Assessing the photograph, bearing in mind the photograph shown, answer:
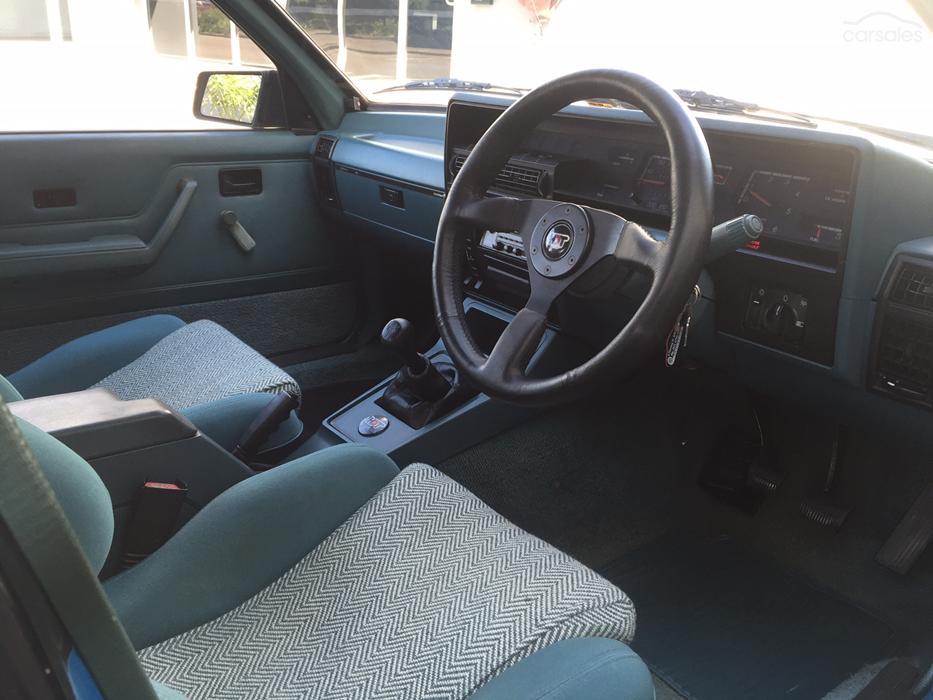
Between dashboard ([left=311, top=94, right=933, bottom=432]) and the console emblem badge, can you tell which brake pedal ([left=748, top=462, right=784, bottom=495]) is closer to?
dashboard ([left=311, top=94, right=933, bottom=432])

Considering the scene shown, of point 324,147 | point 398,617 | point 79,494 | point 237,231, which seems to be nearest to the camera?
point 79,494

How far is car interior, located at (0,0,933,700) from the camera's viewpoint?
1094 mm

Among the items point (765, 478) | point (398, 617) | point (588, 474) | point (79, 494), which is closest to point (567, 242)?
point (398, 617)

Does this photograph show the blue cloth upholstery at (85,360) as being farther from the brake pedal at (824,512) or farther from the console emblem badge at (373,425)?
the brake pedal at (824,512)

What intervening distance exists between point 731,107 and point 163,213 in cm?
160

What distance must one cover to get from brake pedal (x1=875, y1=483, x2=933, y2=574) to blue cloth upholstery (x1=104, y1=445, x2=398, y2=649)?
4.28ft

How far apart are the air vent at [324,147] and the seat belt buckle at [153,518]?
168 centimetres

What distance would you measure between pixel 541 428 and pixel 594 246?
0.91 meters

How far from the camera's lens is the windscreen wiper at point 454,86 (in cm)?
244

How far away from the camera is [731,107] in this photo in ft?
5.98

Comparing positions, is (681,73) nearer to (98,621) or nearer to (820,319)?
(820,319)

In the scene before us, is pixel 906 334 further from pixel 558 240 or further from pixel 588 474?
pixel 588 474

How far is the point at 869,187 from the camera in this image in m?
1.37

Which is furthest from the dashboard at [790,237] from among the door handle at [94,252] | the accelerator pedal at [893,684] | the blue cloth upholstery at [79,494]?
the blue cloth upholstery at [79,494]
